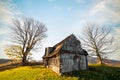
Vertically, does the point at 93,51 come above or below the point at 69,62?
above

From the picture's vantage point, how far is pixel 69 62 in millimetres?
29531

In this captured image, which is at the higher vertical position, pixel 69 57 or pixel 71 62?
pixel 69 57

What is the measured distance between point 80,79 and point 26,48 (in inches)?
1091

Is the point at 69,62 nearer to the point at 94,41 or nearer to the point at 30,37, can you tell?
the point at 94,41

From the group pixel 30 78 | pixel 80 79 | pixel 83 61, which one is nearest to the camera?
pixel 80 79

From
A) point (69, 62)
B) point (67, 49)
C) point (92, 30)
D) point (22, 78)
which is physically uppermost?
point (92, 30)

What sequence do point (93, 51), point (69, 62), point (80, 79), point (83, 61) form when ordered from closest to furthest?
point (80, 79), point (69, 62), point (83, 61), point (93, 51)

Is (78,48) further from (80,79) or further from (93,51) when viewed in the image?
(93,51)

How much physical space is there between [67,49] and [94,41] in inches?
752

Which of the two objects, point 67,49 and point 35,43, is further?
point 35,43

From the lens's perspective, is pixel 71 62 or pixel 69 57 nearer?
pixel 71 62

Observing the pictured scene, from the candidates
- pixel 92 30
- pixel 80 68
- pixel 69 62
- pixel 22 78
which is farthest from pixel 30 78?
pixel 92 30

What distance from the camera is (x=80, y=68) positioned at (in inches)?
1221

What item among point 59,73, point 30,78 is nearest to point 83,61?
point 59,73
